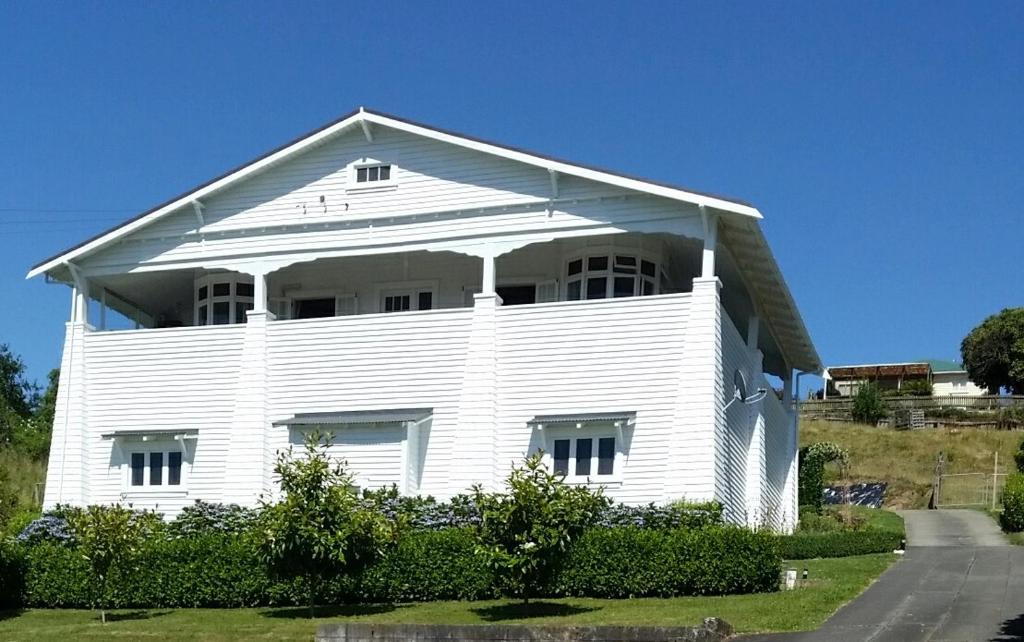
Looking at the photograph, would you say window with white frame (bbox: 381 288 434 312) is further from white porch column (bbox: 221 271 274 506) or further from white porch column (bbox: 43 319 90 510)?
white porch column (bbox: 43 319 90 510)

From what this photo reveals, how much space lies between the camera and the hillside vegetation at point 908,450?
59.3m

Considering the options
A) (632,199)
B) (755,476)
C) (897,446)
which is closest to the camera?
(632,199)

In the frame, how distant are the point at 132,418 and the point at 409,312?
7.45 meters

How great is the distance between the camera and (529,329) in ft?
97.0

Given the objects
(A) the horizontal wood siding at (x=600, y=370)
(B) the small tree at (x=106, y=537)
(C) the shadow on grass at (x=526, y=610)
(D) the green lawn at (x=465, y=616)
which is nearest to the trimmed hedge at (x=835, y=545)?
(D) the green lawn at (x=465, y=616)

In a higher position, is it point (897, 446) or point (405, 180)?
point (405, 180)

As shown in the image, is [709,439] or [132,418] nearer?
[709,439]

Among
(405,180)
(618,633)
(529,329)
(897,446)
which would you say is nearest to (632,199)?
(529,329)

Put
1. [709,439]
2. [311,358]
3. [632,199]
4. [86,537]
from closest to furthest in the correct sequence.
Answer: [86,537]
[709,439]
[632,199]
[311,358]

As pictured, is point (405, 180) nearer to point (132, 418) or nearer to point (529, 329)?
point (529, 329)

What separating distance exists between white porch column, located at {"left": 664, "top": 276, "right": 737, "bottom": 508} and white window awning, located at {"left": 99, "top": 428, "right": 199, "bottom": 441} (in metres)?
11.6

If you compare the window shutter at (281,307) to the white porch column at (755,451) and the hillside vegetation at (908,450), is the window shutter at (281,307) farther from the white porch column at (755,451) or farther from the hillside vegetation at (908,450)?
the hillside vegetation at (908,450)

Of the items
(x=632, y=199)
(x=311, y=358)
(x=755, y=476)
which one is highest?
(x=632, y=199)

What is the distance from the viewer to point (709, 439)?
27.6 meters
